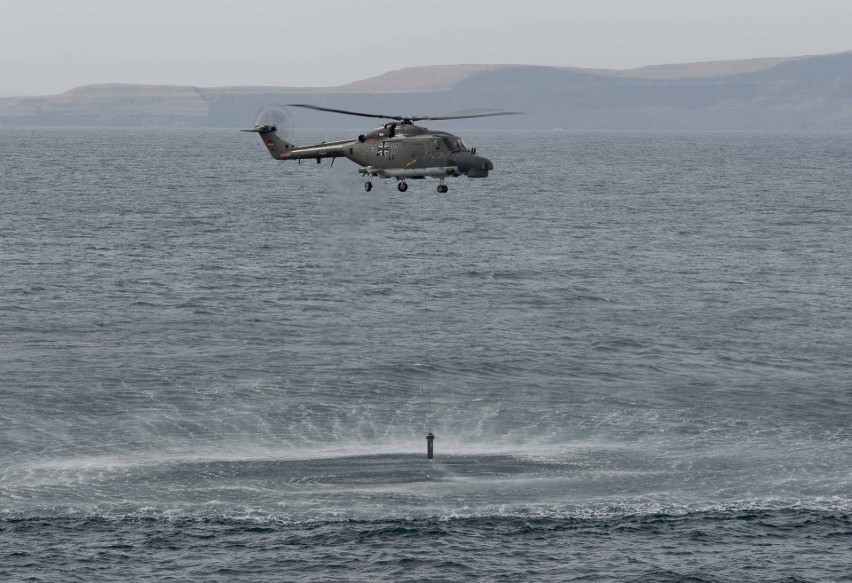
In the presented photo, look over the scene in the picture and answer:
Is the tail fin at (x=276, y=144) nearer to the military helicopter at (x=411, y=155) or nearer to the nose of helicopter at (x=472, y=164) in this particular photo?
the military helicopter at (x=411, y=155)

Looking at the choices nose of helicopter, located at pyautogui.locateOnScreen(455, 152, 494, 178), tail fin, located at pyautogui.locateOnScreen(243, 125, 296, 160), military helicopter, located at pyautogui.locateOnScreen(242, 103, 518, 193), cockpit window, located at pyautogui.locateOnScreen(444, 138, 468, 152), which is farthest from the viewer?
tail fin, located at pyautogui.locateOnScreen(243, 125, 296, 160)

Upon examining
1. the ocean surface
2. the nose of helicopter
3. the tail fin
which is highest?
the tail fin

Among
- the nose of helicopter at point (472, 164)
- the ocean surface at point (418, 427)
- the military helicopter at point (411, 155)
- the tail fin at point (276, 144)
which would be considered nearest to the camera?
the ocean surface at point (418, 427)

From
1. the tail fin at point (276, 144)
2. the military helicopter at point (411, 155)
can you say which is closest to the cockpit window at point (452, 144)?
the military helicopter at point (411, 155)

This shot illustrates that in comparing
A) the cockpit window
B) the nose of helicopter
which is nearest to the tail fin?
the cockpit window

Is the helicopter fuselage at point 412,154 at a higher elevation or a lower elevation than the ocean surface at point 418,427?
higher

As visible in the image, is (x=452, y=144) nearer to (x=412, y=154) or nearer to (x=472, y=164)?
(x=472, y=164)

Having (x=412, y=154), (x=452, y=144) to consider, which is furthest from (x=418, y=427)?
(x=452, y=144)

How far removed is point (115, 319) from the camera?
507ft

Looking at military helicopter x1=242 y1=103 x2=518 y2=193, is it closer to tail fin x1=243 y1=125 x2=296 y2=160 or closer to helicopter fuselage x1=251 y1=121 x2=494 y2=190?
helicopter fuselage x1=251 y1=121 x2=494 y2=190

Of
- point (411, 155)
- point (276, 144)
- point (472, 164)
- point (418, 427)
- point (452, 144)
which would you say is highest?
point (452, 144)

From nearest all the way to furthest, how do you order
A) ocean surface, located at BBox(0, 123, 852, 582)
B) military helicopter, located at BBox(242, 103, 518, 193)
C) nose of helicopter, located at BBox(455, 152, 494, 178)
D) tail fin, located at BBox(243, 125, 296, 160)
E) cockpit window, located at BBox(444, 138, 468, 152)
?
ocean surface, located at BBox(0, 123, 852, 582) < nose of helicopter, located at BBox(455, 152, 494, 178) < military helicopter, located at BBox(242, 103, 518, 193) < cockpit window, located at BBox(444, 138, 468, 152) < tail fin, located at BBox(243, 125, 296, 160)

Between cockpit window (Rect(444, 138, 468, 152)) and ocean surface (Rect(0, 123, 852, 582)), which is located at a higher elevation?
cockpit window (Rect(444, 138, 468, 152))

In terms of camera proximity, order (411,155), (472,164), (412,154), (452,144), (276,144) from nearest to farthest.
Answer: (472,164) < (452,144) < (412,154) < (411,155) < (276,144)
